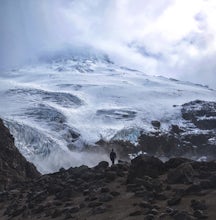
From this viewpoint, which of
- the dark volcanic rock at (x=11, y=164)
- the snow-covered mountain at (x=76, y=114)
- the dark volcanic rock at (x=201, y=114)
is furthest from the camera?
the dark volcanic rock at (x=201, y=114)

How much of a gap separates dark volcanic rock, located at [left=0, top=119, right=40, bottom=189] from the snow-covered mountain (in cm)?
4828

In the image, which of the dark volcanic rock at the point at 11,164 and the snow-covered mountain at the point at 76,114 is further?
the snow-covered mountain at the point at 76,114

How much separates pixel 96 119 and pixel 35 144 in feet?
108

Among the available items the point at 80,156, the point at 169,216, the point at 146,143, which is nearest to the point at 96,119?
the point at 146,143

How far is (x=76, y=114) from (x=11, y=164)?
94.2m

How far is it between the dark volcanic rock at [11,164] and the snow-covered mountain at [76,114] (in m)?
48.3

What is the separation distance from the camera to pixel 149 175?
24609mm

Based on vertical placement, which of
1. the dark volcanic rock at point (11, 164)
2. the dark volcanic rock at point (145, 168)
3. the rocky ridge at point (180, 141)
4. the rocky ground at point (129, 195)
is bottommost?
the rocky ground at point (129, 195)

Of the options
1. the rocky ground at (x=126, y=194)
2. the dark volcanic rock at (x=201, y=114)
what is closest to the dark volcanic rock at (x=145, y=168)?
the rocky ground at (x=126, y=194)

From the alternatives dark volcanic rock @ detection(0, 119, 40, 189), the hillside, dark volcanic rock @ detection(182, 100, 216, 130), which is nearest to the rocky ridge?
dark volcanic rock @ detection(182, 100, 216, 130)

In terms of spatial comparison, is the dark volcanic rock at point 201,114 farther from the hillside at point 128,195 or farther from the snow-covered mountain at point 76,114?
the hillside at point 128,195

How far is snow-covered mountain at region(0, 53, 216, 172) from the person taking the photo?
395ft

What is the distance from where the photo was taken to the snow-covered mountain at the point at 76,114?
12044 centimetres

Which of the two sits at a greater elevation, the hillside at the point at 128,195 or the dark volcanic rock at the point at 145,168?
the dark volcanic rock at the point at 145,168
